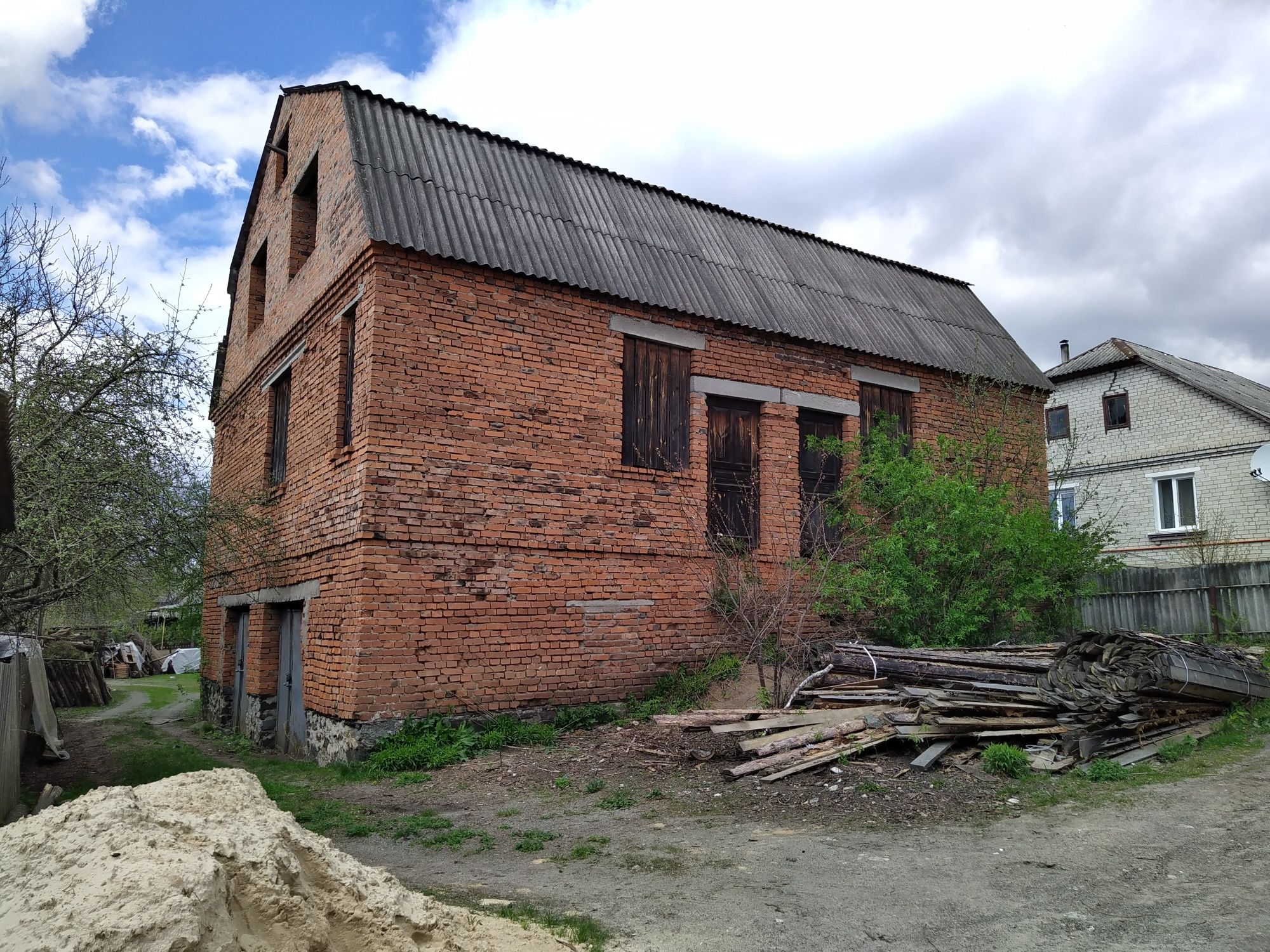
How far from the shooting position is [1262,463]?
772 inches

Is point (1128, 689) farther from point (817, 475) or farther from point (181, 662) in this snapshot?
point (181, 662)

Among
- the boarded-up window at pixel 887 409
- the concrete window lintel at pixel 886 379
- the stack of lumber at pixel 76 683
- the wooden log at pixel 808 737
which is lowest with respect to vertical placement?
the stack of lumber at pixel 76 683

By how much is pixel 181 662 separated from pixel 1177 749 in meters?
36.4

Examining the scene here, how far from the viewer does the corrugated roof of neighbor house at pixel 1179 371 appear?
21.4 meters

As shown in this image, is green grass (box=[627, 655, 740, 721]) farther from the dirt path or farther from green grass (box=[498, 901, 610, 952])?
green grass (box=[498, 901, 610, 952])

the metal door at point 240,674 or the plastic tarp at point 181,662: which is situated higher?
the metal door at point 240,674

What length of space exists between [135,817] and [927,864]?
4.46 meters

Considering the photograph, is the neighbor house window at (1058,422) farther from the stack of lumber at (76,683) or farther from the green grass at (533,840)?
the stack of lumber at (76,683)

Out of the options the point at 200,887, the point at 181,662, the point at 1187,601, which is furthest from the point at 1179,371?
the point at 181,662

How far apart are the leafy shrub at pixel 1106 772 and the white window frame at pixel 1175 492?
16.6 metres

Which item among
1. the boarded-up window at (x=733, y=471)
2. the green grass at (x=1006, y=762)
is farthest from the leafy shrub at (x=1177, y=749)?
the boarded-up window at (x=733, y=471)

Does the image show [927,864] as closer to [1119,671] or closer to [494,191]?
[1119,671]

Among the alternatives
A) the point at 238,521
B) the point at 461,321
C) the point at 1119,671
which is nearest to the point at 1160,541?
the point at 1119,671

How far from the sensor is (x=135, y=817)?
11.1 feet
